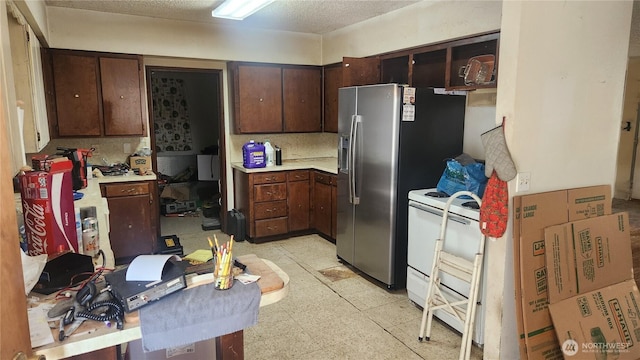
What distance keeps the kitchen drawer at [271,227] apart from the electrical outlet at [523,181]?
3.14m

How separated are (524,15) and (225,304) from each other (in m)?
2.13

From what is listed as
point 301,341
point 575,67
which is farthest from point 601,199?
point 301,341

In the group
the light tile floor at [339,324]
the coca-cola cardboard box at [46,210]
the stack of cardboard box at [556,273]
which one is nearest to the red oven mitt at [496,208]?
the stack of cardboard box at [556,273]

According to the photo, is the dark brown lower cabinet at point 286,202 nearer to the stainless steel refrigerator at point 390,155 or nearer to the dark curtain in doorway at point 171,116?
the stainless steel refrigerator at point 390,155

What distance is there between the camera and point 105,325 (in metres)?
1.32

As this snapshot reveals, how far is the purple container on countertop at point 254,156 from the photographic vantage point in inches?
189

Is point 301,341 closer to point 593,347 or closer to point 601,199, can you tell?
point 593,347

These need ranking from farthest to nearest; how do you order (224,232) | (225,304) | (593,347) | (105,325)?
(224,232) → (593,347) → (225,304) → (105,325)

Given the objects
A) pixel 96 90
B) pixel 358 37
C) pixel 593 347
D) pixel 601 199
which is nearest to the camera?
pixel 593 347

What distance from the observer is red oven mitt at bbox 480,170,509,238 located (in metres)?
2.29

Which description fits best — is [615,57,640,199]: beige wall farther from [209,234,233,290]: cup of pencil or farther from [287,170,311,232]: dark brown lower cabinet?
[209,234,233,290]: cup of pencil

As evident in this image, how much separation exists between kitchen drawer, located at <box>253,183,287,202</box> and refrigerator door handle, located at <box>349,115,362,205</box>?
4.34 feet

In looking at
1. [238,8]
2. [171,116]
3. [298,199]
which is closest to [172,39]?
[238,8]

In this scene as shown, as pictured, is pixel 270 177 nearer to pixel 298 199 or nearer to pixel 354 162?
pixel 298 199
